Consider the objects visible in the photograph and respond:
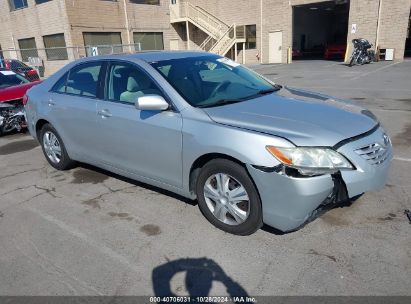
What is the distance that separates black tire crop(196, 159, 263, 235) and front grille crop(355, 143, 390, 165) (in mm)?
923

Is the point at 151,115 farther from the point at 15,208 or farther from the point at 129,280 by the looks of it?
the point at 15,208

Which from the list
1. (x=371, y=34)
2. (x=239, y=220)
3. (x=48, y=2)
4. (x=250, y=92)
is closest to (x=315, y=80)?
(x=371, y=34)

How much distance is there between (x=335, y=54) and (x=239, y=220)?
26.5 m

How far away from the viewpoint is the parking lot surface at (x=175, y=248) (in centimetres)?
272

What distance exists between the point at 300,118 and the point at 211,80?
126 centimetres

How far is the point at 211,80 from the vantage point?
4.01 meters

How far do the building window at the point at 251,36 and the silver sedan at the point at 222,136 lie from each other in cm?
2437

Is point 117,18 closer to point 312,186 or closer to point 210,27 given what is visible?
point 210,27

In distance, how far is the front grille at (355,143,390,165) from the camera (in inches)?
117

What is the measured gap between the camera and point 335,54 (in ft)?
87.8

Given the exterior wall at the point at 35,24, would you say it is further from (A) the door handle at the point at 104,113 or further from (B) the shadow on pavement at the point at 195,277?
(B) the shadow on pavement at the point at 195,277

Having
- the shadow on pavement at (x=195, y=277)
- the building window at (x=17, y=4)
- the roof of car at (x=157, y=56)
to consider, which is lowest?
the shadow on pavement at (x=195, y=277)

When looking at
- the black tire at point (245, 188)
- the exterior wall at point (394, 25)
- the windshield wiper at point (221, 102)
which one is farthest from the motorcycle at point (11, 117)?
the exterior wall at point (394, 25)

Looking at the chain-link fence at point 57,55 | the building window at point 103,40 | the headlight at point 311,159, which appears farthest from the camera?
the building window at point 103,40
